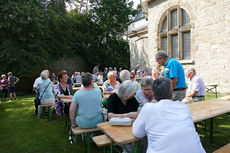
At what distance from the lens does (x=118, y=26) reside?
81.8 ft

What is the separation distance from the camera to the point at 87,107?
117 inches

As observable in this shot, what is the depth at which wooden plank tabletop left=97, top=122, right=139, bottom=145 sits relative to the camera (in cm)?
177

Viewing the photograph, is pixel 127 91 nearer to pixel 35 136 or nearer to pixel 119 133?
pixel 119 133

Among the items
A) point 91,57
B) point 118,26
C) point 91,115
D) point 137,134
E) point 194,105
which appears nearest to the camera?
point 137,134

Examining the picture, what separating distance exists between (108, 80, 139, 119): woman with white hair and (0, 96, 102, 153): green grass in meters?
1.32

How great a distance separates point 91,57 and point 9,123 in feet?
54.1

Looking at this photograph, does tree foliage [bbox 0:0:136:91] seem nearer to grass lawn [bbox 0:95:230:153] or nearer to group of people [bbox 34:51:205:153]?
grass lawn [bbox 0:95:230:153]

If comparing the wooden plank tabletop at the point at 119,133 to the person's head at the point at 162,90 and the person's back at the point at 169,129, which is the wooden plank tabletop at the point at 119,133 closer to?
the person's back at the point at 169,129

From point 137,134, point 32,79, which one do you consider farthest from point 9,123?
point 32,79

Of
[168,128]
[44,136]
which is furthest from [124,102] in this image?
[44,136]

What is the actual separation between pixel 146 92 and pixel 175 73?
3.98ft

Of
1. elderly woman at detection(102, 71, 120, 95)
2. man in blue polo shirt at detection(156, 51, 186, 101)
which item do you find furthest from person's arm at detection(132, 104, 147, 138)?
elderly woman at detection(102, 71, 120, 95)

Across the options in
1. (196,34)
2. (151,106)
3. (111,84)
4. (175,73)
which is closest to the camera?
(151,106)

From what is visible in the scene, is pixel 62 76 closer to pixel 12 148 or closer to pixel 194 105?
pixel 12 148
